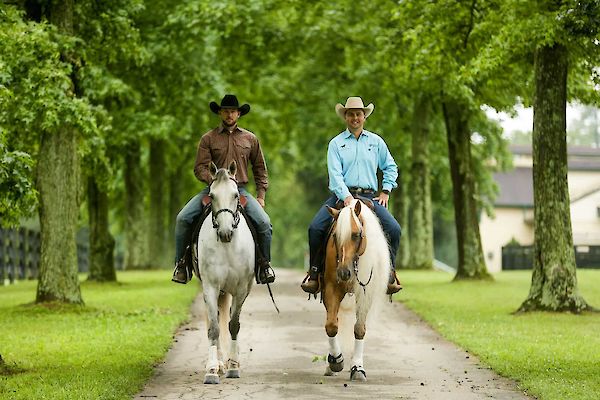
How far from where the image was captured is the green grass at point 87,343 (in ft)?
36.9

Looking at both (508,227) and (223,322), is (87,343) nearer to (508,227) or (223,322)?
(223,322)

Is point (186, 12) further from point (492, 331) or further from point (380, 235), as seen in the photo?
point (380, 235)

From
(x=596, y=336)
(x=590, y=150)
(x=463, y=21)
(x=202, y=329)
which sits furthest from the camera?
(x=590, y=150)

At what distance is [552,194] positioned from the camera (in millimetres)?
21109

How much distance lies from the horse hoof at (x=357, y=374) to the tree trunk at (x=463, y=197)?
2226 cm

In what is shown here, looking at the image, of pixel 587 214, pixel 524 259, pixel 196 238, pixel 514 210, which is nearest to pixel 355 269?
pixel 196 238

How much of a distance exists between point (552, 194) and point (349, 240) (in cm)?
1004

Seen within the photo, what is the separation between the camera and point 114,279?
3322 cm

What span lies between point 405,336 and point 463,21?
28.8 ft

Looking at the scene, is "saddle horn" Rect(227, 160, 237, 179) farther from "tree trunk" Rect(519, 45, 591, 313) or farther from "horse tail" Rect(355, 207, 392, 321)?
"tree trunk" Rect(519, 45, 591, 313)

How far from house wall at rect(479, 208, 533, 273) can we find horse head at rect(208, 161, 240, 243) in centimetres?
7793

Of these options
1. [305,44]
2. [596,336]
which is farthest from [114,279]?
[596,336]

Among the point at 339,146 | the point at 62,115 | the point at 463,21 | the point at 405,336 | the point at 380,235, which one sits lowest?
the point at 405,336

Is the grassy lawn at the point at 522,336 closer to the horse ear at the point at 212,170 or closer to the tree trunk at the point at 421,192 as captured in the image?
the horse ear at the point at 212,170
